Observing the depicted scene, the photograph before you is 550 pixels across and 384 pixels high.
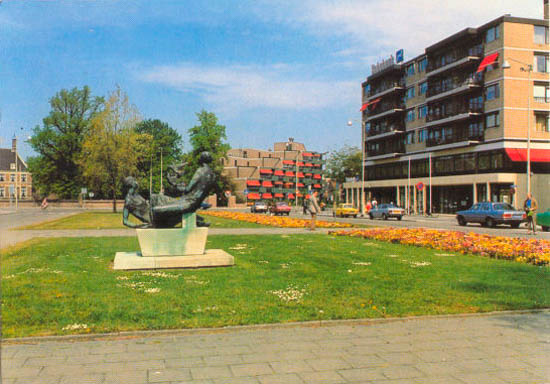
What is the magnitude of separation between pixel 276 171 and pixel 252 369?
389ft

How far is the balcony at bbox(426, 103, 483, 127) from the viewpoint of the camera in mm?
52263

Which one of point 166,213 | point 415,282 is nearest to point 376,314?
point 415,282

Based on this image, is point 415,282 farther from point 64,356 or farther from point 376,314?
point 64,356

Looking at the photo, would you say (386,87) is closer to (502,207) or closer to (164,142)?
(164,142)

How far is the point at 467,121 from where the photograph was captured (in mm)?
54375

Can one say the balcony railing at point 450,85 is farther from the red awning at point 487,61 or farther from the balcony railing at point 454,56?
the balcony railing at point 454,56

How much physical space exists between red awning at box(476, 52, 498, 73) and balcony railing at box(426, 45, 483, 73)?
1.63 metres

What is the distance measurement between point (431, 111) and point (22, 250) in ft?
180

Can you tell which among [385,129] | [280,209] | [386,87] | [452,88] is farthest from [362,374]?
[386,87]

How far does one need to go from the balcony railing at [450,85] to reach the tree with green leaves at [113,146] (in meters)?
33.4

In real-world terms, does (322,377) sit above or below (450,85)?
below

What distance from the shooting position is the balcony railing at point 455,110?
2062 inches

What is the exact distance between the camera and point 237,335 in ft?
19.3

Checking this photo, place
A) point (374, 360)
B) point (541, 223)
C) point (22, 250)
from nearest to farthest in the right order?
point (374, 360) → point (22, 250) → point (541, 223)
